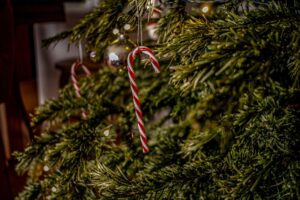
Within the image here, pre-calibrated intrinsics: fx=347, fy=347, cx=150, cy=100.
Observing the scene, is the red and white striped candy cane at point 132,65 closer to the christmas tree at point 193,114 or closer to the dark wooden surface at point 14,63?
the christmas tree at point 193,114

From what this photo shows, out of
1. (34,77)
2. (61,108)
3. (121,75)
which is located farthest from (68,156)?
(34,77)

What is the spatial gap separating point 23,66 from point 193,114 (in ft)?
5.21

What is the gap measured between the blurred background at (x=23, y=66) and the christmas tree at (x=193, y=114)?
13cm

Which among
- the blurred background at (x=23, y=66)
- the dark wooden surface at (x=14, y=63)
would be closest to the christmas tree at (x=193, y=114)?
the blurred background at (x=23, y=66)

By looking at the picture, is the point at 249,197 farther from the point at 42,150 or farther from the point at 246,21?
the point at 42,150

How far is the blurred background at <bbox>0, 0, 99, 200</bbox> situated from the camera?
1.07 m

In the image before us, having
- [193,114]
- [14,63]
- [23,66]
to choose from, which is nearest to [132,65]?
[193,114]

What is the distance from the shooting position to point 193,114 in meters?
0.59

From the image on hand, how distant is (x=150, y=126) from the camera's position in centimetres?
88

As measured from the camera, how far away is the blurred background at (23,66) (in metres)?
1.07

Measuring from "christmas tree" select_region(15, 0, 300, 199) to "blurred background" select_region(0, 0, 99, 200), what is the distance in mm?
125

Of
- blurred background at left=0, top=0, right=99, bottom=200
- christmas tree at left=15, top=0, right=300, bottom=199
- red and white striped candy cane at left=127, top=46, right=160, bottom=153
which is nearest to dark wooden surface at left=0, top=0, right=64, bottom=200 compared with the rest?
blurred background at left=0, top=0, right=99, bottom=200

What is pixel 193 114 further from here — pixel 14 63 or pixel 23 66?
pixel 23 66

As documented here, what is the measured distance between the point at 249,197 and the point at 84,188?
30 centimetres
